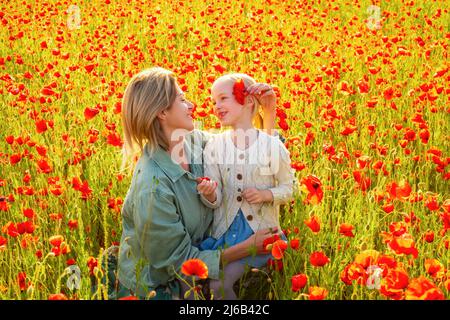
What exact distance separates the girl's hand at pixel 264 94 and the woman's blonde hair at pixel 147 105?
1.17ft

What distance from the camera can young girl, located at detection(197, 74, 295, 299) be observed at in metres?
2.75

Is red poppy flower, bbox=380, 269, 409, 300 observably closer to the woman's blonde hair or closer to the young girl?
the young girl

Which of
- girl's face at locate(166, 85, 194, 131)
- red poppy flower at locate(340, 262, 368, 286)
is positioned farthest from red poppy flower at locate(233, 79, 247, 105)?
red poppy flower at locate(340, 262, 368, 286)

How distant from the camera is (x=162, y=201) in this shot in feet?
8.46

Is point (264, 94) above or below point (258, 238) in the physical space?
above

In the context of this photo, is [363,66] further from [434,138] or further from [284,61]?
[434,138]

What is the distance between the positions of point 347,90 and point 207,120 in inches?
38.1

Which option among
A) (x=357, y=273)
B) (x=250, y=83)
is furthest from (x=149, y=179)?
(x=357, y=273)

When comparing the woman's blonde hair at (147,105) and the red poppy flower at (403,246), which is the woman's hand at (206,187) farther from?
the red poppy flower at (403,246)

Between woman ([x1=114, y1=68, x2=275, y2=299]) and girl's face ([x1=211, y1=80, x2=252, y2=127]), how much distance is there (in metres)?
0.10

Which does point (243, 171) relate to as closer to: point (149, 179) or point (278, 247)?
point (149, 179)

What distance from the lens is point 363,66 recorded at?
6055 mm

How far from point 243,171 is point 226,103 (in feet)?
1.07
